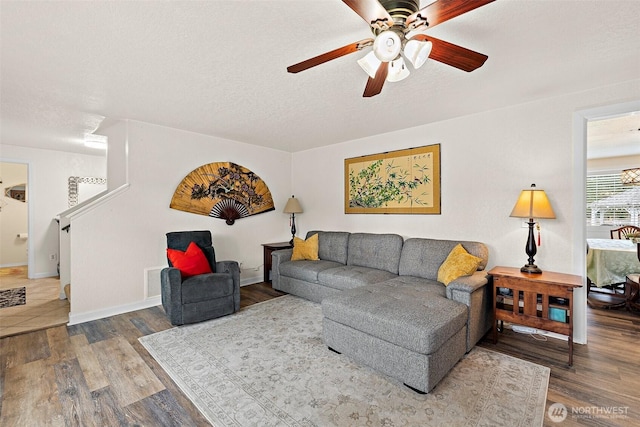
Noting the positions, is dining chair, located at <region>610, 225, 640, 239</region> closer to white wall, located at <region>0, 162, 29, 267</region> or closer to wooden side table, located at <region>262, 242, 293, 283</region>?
wooden side table, located at <region>262, 242, 293, 283</region>

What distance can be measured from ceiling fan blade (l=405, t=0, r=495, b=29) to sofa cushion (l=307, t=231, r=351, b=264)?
10.3ft

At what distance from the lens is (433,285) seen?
113 inches

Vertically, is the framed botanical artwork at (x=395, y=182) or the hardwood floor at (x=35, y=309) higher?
the framed botanical artwork at (x=395, y=182)

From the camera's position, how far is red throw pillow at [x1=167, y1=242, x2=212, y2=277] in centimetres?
326

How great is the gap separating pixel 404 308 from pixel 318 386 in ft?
2.75

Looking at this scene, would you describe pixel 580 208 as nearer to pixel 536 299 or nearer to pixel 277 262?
pixel 536 299

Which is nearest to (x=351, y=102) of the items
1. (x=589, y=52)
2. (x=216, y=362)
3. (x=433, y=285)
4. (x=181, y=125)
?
(x=589, y=52)


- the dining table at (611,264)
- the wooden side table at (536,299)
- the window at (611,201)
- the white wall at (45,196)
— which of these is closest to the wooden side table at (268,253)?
the wooden side table at (536,299)

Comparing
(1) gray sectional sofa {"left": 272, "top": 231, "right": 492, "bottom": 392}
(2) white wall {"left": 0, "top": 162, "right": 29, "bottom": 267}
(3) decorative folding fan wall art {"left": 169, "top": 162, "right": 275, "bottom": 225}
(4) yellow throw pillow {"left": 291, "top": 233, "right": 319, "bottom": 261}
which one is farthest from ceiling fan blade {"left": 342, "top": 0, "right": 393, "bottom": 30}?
(2) white wall {"left": 0, "top": 162, "right": 29, "bottom": 267}

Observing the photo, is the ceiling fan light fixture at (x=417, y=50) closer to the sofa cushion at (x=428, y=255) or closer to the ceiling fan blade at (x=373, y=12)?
the ceiling fan blade at (x=373, y=12)

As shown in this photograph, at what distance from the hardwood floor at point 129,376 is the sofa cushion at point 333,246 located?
204cm

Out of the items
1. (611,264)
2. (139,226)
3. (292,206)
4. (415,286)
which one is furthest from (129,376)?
(611,264)

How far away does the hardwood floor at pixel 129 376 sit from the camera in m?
1.72

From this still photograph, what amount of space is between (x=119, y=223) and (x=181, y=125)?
1446 mm
